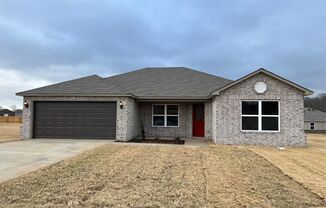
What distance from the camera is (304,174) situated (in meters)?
7.77

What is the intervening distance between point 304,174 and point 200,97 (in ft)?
31.6

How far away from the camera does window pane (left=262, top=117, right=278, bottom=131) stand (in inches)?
569

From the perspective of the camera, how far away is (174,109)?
19.0 meters

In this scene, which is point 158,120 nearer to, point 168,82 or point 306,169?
point 168,82

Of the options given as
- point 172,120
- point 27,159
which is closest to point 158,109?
point 172,120

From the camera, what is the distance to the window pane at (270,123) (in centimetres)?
1445

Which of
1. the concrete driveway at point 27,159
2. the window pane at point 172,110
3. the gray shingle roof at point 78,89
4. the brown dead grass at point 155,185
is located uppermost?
the gray shingle roof at point 78,89

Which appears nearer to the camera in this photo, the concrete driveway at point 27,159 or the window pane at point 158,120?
the concrete driveway at point 27,159

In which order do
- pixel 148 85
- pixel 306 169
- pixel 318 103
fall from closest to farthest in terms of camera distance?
pixel 306 169 < pixel 148 85 < pixel 318 103

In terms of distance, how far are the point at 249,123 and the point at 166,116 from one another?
612 centimetres

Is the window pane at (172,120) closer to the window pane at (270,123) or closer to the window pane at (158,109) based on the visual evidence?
the window pane at (158,109)

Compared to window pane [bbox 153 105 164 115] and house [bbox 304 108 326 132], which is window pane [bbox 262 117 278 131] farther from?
house [bbox 304 108 326 132]

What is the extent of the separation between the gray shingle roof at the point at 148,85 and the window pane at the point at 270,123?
3819 mm

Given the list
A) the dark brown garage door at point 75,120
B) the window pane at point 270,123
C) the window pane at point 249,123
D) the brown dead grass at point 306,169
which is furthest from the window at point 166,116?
the brown dead grass at point 306,169
